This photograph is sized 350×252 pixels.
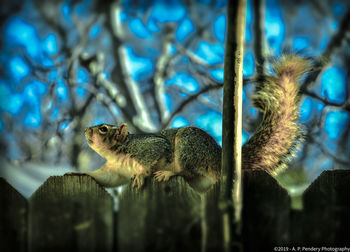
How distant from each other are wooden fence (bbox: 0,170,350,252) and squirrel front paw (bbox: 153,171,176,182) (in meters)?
0.03

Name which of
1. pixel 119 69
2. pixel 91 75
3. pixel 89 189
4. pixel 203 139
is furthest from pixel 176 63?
pixel 89 189

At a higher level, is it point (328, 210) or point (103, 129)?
point (103, 129)

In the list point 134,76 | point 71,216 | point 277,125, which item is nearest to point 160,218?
point 71,216

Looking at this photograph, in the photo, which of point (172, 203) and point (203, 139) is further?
point (203, 139)

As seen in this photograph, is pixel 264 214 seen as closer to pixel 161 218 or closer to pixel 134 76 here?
pixel 161 218

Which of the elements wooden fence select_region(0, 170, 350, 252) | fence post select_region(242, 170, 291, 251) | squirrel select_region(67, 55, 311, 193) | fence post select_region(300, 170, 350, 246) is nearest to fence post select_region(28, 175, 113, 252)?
wooden fence select_region(0, 170, 350, 252)

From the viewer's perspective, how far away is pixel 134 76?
1847 millimetres

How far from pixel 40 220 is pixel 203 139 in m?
0.52

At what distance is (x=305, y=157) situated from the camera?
1.79 meters

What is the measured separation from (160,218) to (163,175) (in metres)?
0.13

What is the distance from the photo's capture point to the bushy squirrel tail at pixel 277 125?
118 centimetres

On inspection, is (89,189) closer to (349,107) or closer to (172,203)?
(172,203)

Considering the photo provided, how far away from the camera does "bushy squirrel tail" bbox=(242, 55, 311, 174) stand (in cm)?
118

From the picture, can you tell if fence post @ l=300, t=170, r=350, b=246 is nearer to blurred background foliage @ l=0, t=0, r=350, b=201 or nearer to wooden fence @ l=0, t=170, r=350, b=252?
wooden fence @ l=0, t=170, r=350, b=252
